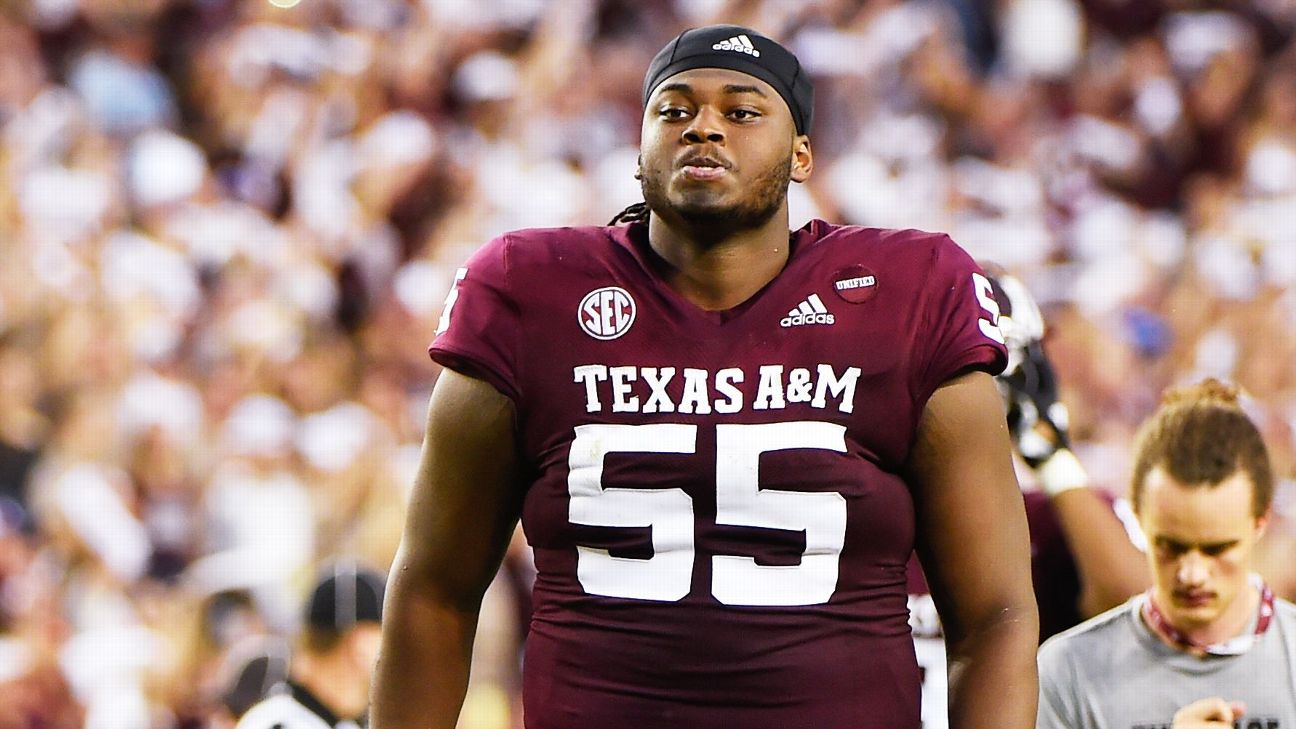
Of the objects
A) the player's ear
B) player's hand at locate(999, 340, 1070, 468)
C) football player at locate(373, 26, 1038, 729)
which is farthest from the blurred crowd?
the player's ear

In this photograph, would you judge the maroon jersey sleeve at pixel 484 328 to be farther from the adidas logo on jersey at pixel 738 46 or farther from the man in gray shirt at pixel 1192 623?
the man in gray shirt at pixel 1192 623

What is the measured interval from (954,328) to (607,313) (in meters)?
0.43

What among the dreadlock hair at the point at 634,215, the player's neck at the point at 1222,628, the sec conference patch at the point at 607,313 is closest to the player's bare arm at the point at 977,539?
the sec conference patch at the point at 607,313

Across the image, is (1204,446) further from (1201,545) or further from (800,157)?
(800,157)

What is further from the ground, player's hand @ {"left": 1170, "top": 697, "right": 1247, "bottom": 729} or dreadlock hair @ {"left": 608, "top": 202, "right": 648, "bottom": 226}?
dreadlock hair @ {"left": 608, "top": 202, "right": 648, "bottom": 226}

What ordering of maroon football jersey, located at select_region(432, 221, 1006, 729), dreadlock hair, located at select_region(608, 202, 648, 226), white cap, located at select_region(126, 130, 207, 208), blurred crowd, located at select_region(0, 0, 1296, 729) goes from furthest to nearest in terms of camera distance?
white cap, located at select_region(126, 130, 207, 208), blurred crowd, located at select_region(0, 0, 1296, 729), dreadlock hair, located at select_region(608, 202, 648, 226), maroon football jersey, located at select_region(432, 221, 1006, 729)

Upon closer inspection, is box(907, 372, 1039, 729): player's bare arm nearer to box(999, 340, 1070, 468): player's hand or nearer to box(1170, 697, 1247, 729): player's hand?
box(1170, 697, 1247, 729): player's hand

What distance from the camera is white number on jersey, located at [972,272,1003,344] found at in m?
2.33

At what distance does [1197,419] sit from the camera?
2.99 meters

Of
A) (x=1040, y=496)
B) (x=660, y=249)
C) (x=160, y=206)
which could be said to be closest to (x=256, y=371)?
(x=160, y=206)

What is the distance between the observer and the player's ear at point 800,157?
2.43 m

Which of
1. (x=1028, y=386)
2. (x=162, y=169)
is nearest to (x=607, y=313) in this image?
(x=1028, y=386)

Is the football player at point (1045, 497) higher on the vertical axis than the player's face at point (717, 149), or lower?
lower

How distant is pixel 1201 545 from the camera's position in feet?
9.47
